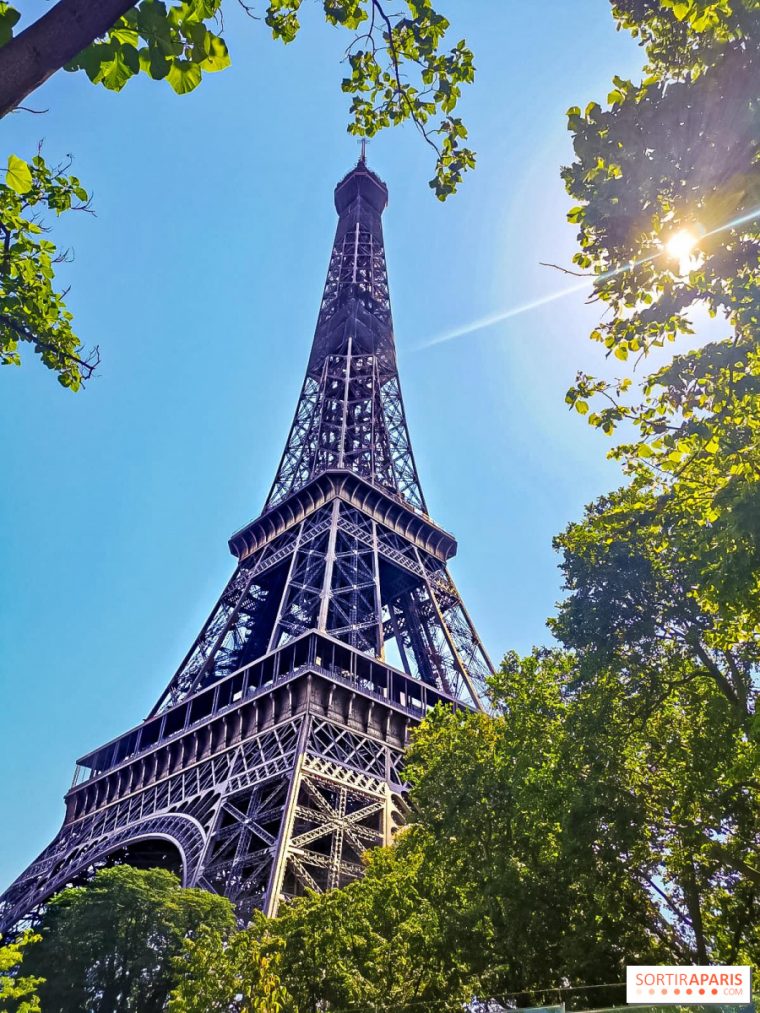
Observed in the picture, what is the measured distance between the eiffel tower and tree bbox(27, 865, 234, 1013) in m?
2.29

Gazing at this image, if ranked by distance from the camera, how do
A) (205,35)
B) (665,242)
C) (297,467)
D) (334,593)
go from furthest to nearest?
(297,467) < (334,593) < (665,242) < (205,35)

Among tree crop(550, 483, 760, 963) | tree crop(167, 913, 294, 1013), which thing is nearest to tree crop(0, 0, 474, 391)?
tree crop(550, 483, 760, 963)

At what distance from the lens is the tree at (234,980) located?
14969 millimetres

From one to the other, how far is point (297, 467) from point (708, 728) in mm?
45166

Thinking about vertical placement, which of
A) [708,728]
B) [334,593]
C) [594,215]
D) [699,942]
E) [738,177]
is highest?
[334,593]

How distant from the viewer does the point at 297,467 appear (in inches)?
2242

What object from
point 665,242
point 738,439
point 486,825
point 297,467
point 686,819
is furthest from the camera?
point 297,467

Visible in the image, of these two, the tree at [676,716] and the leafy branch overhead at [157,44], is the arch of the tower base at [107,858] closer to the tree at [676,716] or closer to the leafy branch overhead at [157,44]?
the tree at [676,716]

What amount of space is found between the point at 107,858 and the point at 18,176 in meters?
40.6

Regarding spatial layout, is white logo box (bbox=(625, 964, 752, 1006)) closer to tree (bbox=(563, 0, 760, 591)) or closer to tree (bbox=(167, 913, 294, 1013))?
tree (bbox=(563, 0, 760, 591))

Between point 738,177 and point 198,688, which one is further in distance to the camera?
point 198,688

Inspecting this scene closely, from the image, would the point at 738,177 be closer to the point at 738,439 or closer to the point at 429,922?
the point at 738,439

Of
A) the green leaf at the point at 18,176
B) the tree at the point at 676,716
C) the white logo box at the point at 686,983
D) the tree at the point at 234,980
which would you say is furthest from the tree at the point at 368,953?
the green leaf at the point at 18,176

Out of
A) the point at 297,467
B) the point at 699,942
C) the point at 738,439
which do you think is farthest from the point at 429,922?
the point at 297,467
